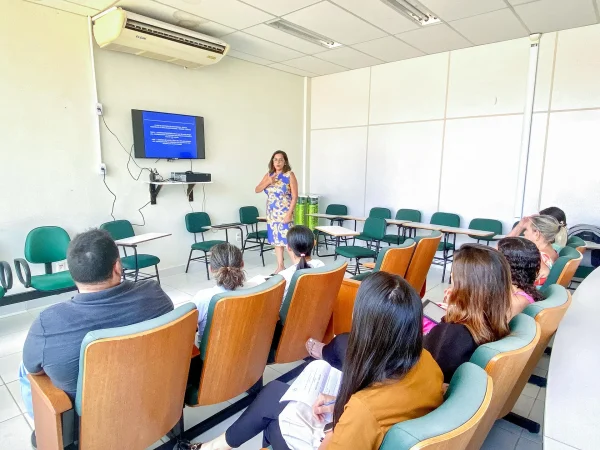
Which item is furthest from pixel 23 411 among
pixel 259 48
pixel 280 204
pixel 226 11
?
pixel 259 48

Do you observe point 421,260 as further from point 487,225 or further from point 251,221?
point 251,221

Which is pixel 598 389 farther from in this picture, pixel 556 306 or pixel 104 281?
pixel 104 281

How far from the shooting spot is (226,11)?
3.84 m

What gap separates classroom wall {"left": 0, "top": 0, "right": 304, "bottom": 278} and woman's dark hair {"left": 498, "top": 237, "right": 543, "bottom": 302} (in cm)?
425

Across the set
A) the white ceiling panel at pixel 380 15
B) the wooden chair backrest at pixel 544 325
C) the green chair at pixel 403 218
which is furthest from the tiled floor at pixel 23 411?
the white ceiling panel at pixel 380 15

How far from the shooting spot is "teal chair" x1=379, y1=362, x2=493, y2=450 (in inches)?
28.8

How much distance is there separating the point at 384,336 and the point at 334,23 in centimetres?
414

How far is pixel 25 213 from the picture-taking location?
3.72m

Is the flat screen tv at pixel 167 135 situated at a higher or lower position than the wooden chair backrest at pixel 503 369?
higher

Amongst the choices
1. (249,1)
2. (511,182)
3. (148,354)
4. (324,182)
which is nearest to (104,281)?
(148,354)

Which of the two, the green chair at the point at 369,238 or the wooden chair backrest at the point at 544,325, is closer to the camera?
the wooden chair backrest at the point at 544,325

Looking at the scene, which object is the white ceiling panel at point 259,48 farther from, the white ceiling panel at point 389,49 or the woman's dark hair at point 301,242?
the woman's dark hair at point 301,242

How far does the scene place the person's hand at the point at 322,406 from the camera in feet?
4.28

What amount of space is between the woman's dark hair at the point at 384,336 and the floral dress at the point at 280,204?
377 centimetres
